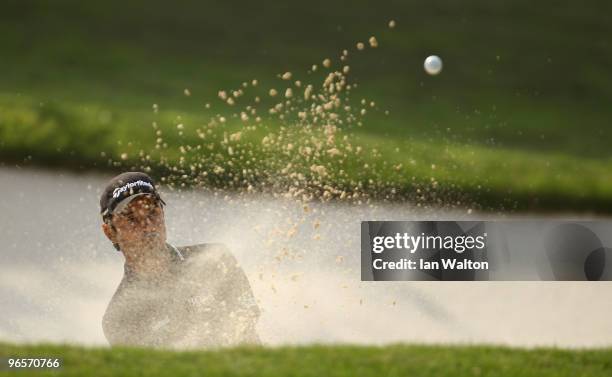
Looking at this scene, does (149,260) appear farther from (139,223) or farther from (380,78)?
(380,78)

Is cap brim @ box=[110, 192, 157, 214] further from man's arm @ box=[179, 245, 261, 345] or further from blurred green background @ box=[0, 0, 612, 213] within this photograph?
blurred green background @ box=[0, 0, 612, 213]

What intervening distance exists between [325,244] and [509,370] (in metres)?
2.44

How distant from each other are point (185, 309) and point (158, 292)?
0.65ft

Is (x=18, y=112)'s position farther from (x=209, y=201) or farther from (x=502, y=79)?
(x=502, y=79)

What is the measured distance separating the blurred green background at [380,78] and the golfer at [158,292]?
5.39ft

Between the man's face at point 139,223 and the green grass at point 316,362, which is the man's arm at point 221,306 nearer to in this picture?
the man's face at point 139,223

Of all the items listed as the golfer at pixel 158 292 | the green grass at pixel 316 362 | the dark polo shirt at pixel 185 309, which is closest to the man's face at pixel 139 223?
the golfer at pixel 158 292

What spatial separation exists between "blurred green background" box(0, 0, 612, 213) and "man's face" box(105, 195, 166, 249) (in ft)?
5.34

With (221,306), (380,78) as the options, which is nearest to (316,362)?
(221,306)

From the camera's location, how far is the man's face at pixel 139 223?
5.94m

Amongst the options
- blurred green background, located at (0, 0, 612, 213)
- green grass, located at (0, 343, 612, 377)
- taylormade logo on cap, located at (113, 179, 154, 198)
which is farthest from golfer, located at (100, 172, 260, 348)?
blurred green background, located at (0, 0, 612, 213)

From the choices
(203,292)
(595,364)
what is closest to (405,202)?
(203,292)

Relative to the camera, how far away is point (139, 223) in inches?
239

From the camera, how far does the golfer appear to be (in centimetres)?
591
